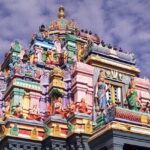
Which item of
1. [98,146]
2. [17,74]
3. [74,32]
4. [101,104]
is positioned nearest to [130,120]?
[98,146]

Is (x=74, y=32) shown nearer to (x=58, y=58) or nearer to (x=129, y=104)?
(x=58, y=58)

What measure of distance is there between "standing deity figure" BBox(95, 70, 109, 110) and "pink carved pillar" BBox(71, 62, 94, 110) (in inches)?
20.6

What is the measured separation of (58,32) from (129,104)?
41.8ft

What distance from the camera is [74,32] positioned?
34562 millimetres

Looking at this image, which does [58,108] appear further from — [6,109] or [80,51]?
[80,51]

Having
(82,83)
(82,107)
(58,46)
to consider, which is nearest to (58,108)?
(82,107)

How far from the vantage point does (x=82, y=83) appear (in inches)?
987

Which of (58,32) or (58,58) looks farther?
(58,32)

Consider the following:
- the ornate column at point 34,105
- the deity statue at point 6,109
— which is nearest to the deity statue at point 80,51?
the ornate column at point 34,105

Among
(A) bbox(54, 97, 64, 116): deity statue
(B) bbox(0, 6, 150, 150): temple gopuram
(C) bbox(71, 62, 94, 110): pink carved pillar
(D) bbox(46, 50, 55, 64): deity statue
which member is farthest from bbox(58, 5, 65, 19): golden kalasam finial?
(A) bbox(54, 97, 64, 116): deity statue

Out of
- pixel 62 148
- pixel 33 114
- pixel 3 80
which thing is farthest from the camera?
pixel 3 80

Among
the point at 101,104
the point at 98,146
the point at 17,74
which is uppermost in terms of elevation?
the point at 17,74

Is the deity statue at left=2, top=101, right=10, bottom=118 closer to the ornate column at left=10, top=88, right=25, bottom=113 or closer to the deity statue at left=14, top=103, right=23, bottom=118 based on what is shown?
the ornate column at left=10, top=88, right=25, bottom=113

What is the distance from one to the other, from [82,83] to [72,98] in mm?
1199
